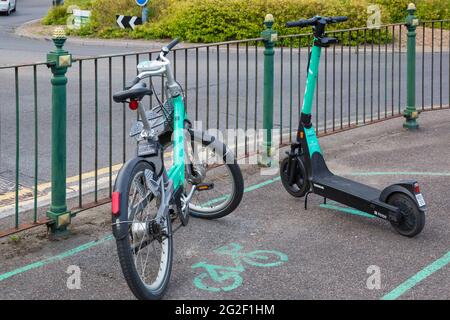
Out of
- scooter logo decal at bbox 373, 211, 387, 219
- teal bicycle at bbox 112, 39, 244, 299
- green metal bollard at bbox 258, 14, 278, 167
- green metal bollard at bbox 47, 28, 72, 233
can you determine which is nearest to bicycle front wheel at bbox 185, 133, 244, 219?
teal bicycle at bbox 112, 39, 244, 299

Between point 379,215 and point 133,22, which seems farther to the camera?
point 133,22

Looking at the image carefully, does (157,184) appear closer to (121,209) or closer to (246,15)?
(121,209)

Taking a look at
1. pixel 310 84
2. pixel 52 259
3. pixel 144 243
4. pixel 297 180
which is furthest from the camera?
pixel 297 180

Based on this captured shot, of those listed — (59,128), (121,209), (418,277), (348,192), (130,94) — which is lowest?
(418,277)

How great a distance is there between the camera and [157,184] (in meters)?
5.19

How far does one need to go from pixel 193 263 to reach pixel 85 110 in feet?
21.6

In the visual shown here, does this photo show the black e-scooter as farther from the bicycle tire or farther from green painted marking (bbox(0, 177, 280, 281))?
green painted marking (bbox(0, 177, 280, 281))

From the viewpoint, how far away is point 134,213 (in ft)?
16.0

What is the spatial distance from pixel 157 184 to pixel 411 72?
17.8 feet

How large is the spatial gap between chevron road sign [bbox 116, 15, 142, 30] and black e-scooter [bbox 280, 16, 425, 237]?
721 inches

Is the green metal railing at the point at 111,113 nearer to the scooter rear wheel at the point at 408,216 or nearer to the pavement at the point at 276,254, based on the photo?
the pavement at the point at 276,254

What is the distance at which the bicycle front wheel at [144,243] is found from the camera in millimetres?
4664

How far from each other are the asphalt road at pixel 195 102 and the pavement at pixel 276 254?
3.02 feet

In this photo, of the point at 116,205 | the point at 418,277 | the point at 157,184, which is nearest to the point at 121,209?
the point at 116,205
